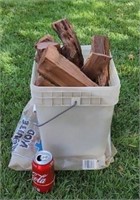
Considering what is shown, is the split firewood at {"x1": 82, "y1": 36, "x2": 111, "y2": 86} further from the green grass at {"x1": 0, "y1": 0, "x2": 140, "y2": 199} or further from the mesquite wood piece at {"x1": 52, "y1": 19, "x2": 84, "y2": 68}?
the green grass at {"x1": 0, "y1": 0, "x2": 140, "y2": 199}

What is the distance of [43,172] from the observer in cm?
156

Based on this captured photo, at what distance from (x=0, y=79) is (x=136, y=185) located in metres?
1.14

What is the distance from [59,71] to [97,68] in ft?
0.61

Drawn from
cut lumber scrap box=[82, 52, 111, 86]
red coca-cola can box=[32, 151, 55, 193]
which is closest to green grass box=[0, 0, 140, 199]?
red coca-cola can box=[32, 151, 55, 193]

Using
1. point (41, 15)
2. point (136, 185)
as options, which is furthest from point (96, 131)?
point (41, 15)

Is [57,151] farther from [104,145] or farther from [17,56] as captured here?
[17,56]

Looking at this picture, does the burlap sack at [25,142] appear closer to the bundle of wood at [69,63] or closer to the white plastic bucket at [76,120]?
the white plastic bucket at [76,120]

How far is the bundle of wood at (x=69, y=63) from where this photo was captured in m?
1.50

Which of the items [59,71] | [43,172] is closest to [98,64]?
[59,71]

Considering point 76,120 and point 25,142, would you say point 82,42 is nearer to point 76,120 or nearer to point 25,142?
point 25,142

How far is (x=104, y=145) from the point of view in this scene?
175 centimetres

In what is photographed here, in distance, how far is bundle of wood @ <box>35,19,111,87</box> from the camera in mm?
1495

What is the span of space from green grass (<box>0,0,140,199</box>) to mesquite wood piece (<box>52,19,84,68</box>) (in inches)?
19.7

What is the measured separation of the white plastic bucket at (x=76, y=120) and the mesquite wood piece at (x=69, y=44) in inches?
6.5
